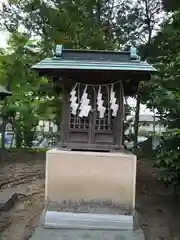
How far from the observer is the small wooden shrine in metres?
5.89

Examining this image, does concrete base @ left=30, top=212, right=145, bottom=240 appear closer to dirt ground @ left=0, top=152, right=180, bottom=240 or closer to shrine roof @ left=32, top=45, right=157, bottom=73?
dirt ground @ left=0, top=152, right=180, bottom=240

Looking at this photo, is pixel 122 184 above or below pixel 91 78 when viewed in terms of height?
below

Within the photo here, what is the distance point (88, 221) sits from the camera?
17.3 ft

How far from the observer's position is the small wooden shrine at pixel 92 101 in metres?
5.89

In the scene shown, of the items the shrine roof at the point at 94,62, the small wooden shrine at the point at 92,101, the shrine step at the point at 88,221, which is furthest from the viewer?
the small wooden shrine at the point at 92,101

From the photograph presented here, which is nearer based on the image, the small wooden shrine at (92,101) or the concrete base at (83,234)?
the concrete base at (83,234)

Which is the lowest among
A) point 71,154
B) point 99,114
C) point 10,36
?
point 71,154

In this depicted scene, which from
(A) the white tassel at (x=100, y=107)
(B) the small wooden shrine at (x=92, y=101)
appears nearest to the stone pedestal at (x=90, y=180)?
(B) the small wooden shrine at (x=92, y=101)

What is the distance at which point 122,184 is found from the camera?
5.80m

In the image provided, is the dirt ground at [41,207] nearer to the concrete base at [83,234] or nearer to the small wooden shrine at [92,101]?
the concrete base at [83,234]

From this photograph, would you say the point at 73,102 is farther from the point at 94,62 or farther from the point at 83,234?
the point at 83,234

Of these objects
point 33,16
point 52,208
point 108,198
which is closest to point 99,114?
point 108,198

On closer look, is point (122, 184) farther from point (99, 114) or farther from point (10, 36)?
point (10, 36)

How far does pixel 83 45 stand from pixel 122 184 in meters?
5.81
